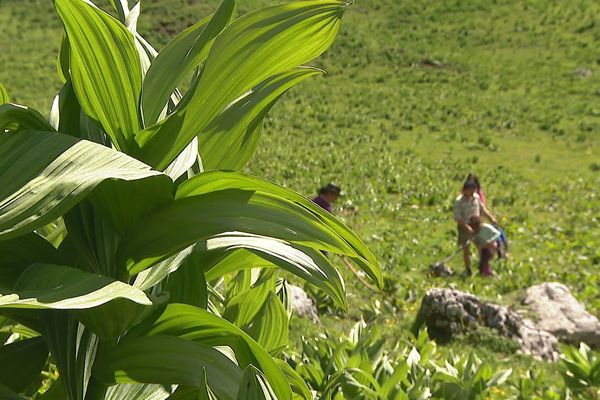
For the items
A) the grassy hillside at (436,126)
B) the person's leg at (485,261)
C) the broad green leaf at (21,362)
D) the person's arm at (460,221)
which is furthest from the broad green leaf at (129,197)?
the person's leg at (485,261)

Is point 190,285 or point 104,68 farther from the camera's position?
point 190,285

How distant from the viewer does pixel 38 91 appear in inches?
1228

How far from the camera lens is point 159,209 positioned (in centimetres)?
148

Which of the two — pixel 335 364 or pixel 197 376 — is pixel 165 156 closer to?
pixel 197 376

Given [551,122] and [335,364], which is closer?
[335,364]

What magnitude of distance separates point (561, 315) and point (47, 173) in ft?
26.1

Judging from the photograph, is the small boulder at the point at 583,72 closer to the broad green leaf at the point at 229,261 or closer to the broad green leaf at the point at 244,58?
the broad green leaf at the point at 229,261

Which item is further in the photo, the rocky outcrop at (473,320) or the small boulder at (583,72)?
the small boulder at (583,72)

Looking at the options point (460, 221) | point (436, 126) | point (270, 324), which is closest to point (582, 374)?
point (270, 324)

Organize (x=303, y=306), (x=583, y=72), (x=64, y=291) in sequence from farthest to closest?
(x=583, y=72), (x=303, y=306), (x=64, y=291)

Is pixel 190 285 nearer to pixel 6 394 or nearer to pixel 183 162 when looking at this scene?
pixel 183 162

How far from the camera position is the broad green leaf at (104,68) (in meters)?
1.41

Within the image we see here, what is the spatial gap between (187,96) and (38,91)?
104ft

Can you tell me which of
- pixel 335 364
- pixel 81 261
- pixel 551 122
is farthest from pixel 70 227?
pixel 551 122
